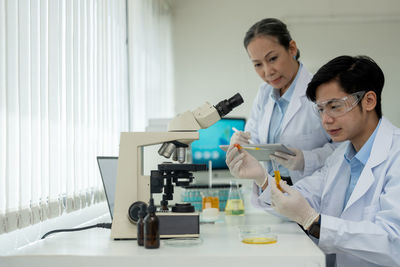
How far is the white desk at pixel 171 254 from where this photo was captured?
113cm

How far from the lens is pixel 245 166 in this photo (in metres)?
1.76

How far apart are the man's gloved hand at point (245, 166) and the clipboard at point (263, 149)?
42 mm

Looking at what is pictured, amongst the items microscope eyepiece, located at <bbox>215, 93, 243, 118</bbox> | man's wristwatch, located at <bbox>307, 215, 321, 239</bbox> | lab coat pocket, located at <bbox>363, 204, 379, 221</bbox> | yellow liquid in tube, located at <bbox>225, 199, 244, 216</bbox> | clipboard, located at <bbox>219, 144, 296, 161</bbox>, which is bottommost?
yellow liquid in tube, located at <bbox>225, 199, 244, 216</bbox>

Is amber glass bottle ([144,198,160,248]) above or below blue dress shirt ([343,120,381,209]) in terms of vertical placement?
below

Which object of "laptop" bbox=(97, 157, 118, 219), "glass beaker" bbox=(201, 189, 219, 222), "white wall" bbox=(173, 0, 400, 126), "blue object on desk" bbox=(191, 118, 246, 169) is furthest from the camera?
"white wall" bbox=(173, 0, 400, 126)

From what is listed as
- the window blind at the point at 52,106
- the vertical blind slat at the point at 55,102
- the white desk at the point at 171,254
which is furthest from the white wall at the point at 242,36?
the white desk at the point at 171,254

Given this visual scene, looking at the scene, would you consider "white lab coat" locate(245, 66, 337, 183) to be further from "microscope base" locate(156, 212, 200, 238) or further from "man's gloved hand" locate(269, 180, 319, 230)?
"microscope base" locate(156, 212, 200, 238)

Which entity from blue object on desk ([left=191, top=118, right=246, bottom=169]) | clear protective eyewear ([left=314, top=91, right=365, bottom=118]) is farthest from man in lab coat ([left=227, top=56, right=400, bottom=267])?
blue object on desk ([left=191, top=118, right=246, bottom=169])

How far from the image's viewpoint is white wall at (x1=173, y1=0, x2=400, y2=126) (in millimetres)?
4207

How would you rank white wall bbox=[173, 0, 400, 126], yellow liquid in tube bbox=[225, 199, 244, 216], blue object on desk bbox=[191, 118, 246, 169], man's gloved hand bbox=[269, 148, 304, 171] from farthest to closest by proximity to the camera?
white wall bbox=[173, 0, 400, 126] → blue object on desk bbox=[191, 118, 246, 169] → yellow liquid in tube bbox=[225, 199, 244, 216] → man's gloved hand bbox=[269, 148, 304, 171]

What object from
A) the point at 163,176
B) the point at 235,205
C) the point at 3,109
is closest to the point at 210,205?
the point at 235,205

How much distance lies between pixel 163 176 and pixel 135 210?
143 mm

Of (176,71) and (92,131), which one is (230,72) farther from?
(92,131)

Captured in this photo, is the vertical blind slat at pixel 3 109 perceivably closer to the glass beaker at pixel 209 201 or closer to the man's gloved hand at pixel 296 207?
the man's gloved hand at pixel 296 207
